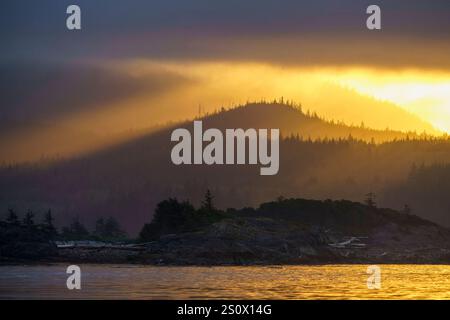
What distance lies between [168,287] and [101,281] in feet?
71.7

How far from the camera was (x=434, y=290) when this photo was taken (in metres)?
125

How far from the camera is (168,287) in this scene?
121 metres
